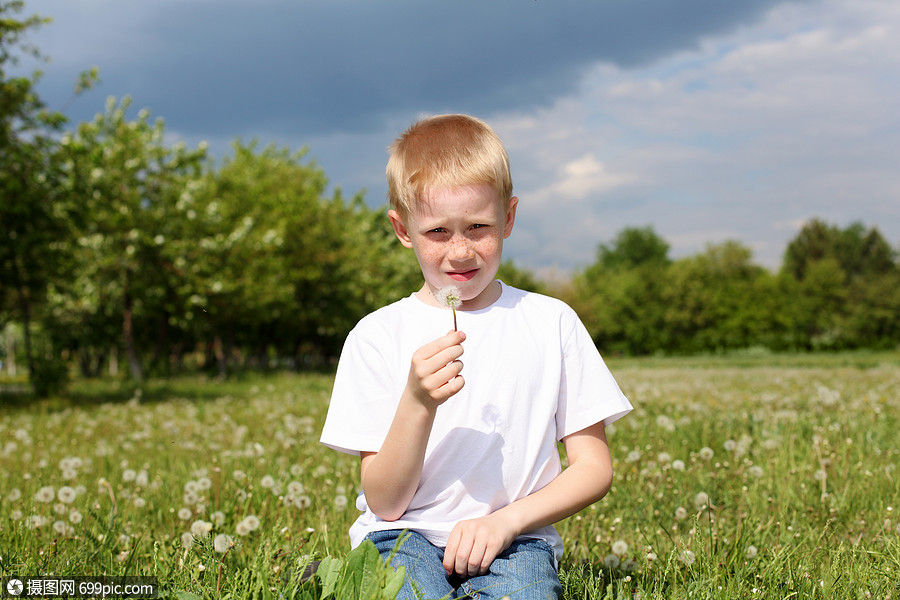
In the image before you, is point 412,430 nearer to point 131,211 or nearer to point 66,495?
point 66,495

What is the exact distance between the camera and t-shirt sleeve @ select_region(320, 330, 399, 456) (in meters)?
2.31

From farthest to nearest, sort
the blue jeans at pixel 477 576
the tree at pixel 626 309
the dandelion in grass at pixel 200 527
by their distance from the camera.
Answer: the tree at pixel 626 309 → the dandelion in grass at pixel 200 527 → the blue jeans at pixel 477 576

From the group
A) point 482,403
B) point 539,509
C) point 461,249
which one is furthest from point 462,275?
point 539,509

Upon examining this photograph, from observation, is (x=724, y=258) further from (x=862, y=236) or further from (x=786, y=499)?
(x=786, y=499)

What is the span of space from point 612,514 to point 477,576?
1.92 meters

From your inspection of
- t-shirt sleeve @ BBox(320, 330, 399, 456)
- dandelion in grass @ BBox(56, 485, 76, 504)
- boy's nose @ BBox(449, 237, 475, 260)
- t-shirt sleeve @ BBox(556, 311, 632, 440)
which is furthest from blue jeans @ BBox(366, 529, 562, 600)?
dandelion in grass @ BBox(56, 485, 76, 504)

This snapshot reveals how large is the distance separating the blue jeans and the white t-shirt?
0.20 ft

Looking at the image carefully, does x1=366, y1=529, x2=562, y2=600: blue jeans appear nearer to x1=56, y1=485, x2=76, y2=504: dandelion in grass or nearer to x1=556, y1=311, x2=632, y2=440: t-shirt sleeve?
x1=556, y1=311, x2=632, y2=440: t-shirt sleeve

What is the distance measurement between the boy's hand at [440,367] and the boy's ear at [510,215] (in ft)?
2.04

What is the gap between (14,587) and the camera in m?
2.41

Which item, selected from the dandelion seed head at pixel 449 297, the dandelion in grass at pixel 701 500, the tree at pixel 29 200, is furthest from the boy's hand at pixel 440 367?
the tree at pixel 29 200

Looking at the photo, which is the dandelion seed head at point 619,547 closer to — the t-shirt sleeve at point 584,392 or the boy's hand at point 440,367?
the t-shirt sleeve at point 584,392

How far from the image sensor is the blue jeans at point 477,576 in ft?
6.75

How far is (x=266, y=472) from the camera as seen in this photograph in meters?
4.78
